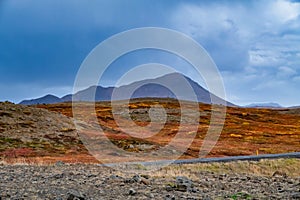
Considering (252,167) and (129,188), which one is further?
(252,167)

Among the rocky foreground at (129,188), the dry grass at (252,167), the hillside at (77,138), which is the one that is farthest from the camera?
the hillside at (77,138)

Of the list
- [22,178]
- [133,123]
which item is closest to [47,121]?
[133,123]

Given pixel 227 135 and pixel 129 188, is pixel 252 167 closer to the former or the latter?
pixel 129 188

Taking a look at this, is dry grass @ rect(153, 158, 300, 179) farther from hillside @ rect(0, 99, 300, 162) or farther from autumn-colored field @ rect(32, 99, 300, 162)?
autumn-colored field @ rect(32, 99, 300, 162)

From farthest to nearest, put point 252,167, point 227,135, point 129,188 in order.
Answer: point 227,135, point 252,167, point 129,188

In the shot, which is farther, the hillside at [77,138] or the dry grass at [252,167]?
the hillside at [77,138]

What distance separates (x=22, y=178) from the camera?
17.4m

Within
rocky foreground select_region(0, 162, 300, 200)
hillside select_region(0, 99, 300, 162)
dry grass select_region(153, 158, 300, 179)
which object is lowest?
dry grass select_region(153, 158, 300, 179)

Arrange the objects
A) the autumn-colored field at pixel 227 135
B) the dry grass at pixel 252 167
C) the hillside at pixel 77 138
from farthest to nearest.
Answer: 1. the autumn-colored field at pixel 227 135
2. the hillside at pixel 77 138
3. the dry grass at pixel 252 167

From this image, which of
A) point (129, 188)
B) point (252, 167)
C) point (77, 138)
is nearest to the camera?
point (129, 188)

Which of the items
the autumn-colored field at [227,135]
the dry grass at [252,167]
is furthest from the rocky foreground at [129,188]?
the autumn-colored field at [227,135]

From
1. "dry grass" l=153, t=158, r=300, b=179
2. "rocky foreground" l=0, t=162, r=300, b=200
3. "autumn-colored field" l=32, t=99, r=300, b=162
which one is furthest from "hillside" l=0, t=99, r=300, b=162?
"rocky foreground" l=0, t=162, r=300, b=200

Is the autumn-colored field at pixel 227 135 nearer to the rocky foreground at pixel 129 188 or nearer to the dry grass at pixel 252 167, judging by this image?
the dry grass at pixel 252 167

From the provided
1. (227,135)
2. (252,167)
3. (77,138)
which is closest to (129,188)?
(252,167)
